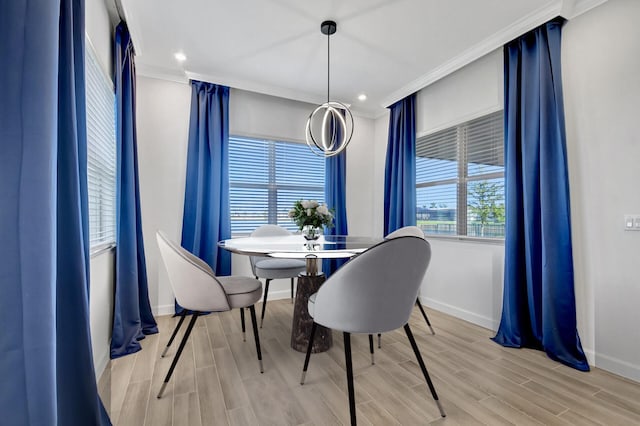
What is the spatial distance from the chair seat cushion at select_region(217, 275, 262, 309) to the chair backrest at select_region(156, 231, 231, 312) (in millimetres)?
80

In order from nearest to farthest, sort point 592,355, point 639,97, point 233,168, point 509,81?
point 639,97, point 592,355, point 509,81, point 233,168

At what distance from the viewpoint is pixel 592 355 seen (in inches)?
80.5

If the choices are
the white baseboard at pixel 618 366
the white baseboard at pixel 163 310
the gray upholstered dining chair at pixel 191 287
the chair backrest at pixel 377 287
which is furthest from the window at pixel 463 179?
the white baseboard at pixel 163 310

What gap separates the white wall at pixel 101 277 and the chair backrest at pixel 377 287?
→ 1.45m

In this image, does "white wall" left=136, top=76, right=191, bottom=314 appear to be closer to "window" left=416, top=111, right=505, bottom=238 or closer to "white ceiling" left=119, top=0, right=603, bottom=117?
"white ceiling" left=119, top=0, right=603, bottom=117

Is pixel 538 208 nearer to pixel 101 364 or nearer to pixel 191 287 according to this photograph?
pixel 191 287

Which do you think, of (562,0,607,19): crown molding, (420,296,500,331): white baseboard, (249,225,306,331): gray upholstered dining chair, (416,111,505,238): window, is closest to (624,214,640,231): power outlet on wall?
(416,111,505,238): window

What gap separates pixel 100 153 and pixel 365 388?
238 cm

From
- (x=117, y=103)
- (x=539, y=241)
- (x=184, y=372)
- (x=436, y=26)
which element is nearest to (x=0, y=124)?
(x=184, y=372)

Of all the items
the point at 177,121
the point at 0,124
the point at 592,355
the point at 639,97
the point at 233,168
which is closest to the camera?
the point at 0,124

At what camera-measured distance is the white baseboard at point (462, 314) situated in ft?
8.82

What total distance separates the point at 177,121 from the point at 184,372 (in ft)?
8.14

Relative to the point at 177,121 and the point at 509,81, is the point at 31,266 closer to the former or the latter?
the point at 177,121

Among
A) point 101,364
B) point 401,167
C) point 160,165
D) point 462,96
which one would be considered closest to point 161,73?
point 160,165
